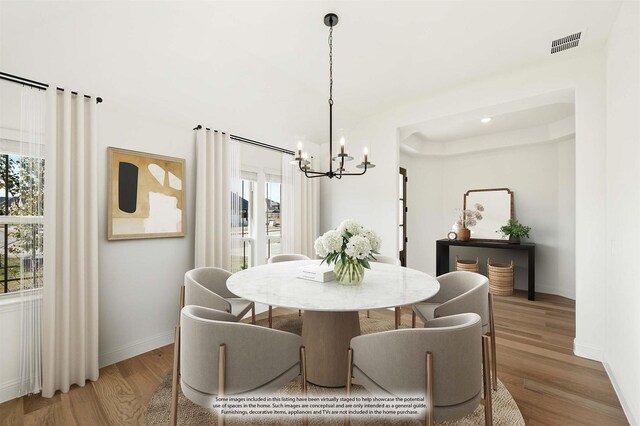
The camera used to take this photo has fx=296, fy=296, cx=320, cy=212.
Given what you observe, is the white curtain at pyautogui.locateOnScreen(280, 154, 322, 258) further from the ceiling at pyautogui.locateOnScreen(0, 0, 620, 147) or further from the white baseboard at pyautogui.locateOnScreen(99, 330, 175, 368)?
the white baseboard at pyautogui.locateOnScreen(99, 330, 175, 368)

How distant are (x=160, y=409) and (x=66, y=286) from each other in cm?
111

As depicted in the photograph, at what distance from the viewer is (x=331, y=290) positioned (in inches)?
73.0

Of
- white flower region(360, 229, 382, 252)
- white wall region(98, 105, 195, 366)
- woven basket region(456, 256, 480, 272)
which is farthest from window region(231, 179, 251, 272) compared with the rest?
woven basket region(456, 256, 480, 272)

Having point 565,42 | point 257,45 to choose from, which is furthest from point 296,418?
point 565,42

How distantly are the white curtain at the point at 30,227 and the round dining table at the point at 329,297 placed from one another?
4.49 ft

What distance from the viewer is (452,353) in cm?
126

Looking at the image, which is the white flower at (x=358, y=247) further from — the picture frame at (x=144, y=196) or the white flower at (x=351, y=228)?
the picture frame at (x=144, y=196)

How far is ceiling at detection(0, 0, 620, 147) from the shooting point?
2.02 m

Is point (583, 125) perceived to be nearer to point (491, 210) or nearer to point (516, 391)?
point (516, 391)

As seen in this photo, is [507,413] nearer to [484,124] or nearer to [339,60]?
[339,60]

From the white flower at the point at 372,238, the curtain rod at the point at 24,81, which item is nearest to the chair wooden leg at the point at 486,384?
the white flower at the point at 372,238

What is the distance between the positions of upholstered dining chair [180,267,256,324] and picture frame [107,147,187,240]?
0.70 meters

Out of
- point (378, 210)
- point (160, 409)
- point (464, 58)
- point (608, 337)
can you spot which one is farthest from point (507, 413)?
point (464, 58)

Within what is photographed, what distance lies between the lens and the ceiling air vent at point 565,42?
2.41m
